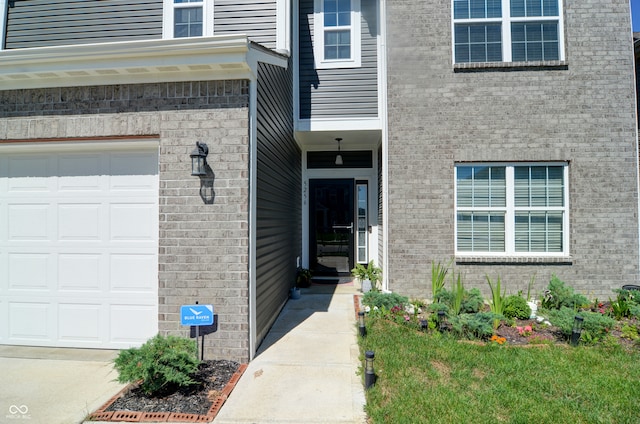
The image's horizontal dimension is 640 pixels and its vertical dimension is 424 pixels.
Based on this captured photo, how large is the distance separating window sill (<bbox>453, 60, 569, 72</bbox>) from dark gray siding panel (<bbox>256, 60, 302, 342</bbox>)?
310 centimetres

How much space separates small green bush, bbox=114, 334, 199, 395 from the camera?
9.15 ft

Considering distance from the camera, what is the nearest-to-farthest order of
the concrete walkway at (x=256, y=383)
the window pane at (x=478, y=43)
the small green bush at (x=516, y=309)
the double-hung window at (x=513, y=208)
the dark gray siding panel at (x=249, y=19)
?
the concrete walkway at (x=256, y=383) → the small green bush at (x=516, y=309) → the dark gray siding panel at (x=249, y=19) → the double-hung window at (x=513, y=208) → the window pane at (x=478, y=43)

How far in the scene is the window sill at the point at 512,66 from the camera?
5727 mm

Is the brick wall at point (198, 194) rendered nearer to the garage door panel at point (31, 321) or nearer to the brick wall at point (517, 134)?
the garage door panel at point (31, 321)

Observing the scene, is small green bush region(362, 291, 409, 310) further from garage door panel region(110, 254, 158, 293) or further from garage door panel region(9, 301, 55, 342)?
garage door panel region(9, 301, 55, 342)

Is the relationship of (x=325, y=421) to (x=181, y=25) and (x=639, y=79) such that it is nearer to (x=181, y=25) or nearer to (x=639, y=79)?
(x=181, y=25)

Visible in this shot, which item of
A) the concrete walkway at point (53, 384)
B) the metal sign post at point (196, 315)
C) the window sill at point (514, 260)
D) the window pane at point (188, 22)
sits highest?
the window pane at point (188, 22)

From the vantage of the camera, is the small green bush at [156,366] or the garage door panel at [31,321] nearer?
the small green bush at [156,366]

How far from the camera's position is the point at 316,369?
3.47 meters

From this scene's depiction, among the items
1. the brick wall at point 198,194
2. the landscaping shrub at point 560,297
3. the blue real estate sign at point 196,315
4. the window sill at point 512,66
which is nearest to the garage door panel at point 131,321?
the brick wall at point 198,194

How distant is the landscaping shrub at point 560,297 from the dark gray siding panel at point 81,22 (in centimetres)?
793

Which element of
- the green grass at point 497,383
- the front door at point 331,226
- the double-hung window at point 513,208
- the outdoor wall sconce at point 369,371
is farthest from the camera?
the front door at point 331,226

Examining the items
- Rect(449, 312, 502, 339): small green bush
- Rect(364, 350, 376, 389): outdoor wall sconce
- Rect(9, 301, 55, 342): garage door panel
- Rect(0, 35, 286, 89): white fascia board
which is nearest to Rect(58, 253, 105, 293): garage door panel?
Rect(9, 301, 55, 342): garage door panel

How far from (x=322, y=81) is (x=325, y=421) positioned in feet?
19.3
